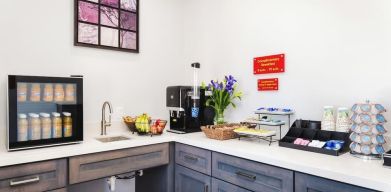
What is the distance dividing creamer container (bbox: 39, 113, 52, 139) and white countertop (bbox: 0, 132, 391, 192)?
0.40 ft

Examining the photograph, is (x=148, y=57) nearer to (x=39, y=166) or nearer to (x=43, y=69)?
(x=43, y=69)

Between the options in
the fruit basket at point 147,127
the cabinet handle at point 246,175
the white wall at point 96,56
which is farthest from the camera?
the fruit basket at point 147,127

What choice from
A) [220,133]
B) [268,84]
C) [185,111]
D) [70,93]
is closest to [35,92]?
[70,93]

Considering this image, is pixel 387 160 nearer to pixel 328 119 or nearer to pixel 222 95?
pixel 328 119

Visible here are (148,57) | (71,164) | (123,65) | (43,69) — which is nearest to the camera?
(71,164)

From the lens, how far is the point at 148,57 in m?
2.59

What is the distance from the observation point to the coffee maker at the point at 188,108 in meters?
2.24

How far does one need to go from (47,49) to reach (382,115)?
2.25 metres

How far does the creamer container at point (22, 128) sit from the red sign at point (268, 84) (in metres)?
1.67

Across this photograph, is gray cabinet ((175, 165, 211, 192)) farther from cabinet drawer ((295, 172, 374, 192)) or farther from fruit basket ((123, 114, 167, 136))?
cabinet drawer ((295, 172, 374, 192))

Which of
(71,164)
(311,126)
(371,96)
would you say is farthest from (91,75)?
(371,96)

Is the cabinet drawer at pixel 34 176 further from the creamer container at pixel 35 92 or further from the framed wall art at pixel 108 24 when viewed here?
the framed wall art at pixel 108 24

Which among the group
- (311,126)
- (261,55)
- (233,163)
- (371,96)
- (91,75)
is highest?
(261,55)

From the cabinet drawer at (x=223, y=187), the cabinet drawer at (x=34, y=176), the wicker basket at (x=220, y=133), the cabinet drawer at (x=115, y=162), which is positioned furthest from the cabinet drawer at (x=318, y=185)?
the cabinet drawer at (x=34, y=176)
